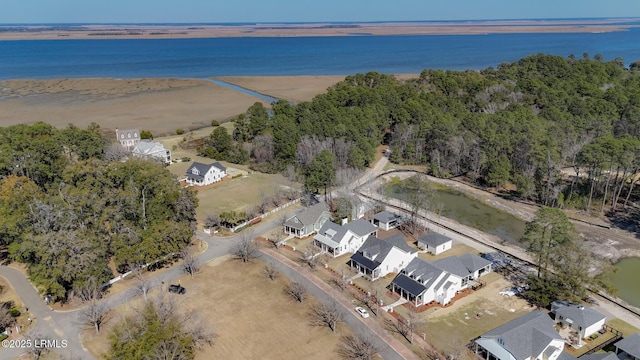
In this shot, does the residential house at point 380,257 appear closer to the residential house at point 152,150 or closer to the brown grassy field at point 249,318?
the brown grassy field at point 249,318

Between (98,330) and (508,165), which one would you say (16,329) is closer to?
(98,330)

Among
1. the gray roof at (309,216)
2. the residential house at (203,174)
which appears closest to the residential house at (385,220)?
the gray roof at (309,216)

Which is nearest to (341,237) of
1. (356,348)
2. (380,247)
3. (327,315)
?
(380,247)

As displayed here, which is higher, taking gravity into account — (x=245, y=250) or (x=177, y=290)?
(x=245, y=250)

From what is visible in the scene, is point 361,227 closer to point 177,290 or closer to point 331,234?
point 331,234

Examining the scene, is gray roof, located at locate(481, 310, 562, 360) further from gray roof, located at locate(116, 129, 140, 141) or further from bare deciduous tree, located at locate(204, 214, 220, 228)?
gray roof, located at locate(116, 129, 140, 141)
